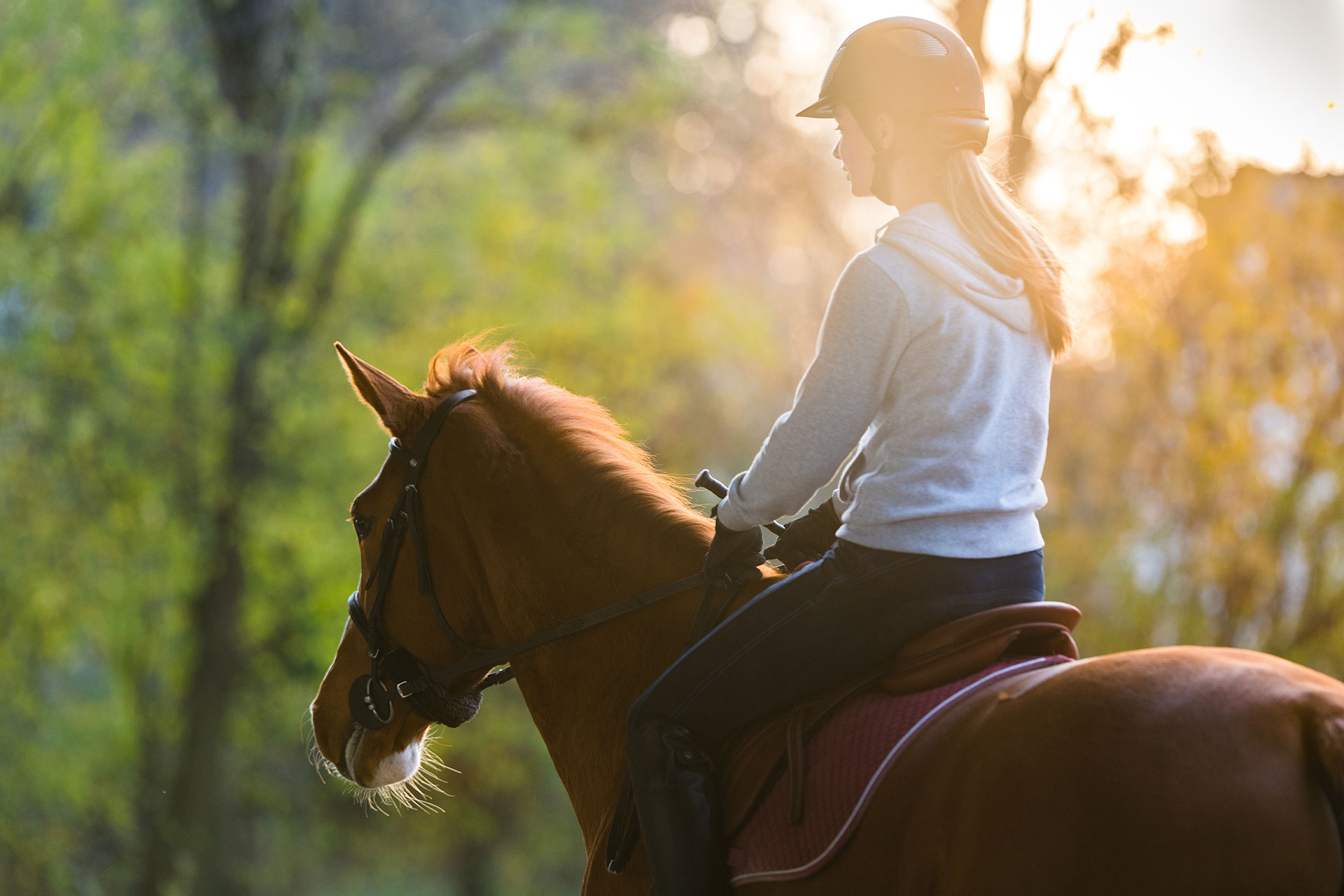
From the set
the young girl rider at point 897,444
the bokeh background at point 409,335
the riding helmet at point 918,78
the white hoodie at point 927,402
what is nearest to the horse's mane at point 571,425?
the young girl rider at point 897,444

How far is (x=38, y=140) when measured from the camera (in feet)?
32.4

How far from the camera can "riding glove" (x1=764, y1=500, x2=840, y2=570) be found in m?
2.43

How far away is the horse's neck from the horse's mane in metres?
0.10

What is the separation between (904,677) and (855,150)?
3.69 feet

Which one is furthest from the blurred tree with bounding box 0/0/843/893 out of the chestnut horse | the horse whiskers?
the chestnut horse

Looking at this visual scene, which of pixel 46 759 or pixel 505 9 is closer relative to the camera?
pixel 46 759

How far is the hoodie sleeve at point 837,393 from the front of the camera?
2.03 m

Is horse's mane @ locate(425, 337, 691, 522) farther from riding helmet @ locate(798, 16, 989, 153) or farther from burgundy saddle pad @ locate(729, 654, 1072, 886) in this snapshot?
riding helmet @ locate(798, 16, 989, 153)

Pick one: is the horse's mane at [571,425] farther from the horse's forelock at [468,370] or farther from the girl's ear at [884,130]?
the girl's ear at [884,130]

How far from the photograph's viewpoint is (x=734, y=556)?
234 centimetres

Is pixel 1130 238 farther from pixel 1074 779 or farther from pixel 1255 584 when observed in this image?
pixel 1074 779

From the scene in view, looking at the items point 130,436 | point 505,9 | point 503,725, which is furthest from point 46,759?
point 505,9

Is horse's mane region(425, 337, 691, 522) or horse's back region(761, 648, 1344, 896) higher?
horse's mane region(425, 337, 691, 522)

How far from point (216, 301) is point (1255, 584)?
11143 millimetres
